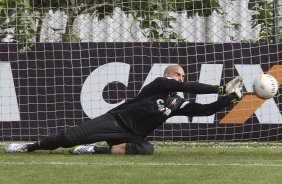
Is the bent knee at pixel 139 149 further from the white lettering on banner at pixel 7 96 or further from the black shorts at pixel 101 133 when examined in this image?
the white lettering on banner at pixel 7 96

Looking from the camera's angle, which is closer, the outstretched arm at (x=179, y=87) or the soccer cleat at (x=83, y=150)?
the outstretched arm at (x=179, y=87)

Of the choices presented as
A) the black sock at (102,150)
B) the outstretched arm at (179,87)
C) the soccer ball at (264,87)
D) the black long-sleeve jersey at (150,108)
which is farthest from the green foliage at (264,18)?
the black sock at (102,150)

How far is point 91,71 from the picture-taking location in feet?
47.4

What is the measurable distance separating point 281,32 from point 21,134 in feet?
14.9

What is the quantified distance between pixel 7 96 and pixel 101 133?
291 centimetres

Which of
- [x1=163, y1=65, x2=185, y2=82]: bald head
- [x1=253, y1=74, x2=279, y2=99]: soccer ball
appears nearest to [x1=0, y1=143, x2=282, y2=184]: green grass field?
[x1=253, y1=74, x2=279, y2=99]: soccer ball

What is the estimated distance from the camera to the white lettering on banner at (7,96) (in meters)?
14.4

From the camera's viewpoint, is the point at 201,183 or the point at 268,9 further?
the point at 268,9

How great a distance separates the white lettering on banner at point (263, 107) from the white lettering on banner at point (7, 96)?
142 inches

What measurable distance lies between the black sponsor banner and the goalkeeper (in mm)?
2163

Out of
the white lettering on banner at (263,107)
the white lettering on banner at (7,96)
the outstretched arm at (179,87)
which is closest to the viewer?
the outstretched arm at (179,87)

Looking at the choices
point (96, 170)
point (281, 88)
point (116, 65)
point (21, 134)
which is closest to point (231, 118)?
point (281, 88)

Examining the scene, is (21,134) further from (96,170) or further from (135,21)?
(96,170)

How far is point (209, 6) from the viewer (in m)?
15.4
